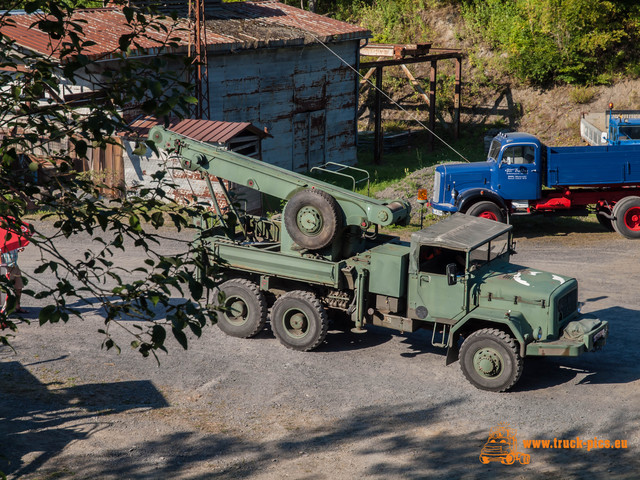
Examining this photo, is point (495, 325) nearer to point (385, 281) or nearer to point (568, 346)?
point (568, 346)

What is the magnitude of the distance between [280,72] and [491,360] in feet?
55.7

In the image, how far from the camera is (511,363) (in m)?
10.8

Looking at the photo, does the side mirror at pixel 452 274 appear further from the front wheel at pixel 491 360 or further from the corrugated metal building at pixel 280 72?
the corrugated metal building at pixel 280 72

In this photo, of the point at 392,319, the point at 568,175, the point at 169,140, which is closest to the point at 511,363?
the point at 392,319

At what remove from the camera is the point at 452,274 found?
36.1 ft

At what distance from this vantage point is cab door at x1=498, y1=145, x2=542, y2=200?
18906mm

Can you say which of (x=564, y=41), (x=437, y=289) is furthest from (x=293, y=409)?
(x=564, y=41)

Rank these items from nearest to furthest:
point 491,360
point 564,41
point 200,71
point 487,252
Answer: point 491,360, point 487,252, point 200,71, point 564,41

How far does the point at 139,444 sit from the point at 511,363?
17.4 feet

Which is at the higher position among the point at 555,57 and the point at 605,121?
the point at 555,57

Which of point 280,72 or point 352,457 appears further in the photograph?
point 280,72

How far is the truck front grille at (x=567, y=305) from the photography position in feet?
36.0

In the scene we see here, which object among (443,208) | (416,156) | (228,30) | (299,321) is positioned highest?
(228,30)

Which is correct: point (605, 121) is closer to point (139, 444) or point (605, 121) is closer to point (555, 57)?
point (555, 57)
